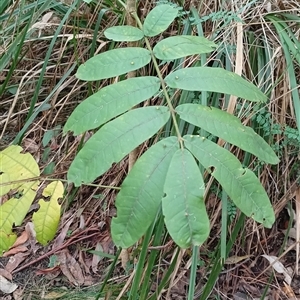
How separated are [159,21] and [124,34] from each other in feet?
0.31

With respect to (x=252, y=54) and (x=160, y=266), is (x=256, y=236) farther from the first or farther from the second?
(x=252, y=54)

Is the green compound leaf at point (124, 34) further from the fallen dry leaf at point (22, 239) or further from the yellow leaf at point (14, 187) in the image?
the fallen dry leaf at point (22, 239)

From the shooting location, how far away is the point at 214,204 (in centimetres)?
134

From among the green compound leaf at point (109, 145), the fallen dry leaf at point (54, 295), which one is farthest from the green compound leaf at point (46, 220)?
the fallen dry leaf at point (54, 295)

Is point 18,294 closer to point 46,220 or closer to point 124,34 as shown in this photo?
point 46,220

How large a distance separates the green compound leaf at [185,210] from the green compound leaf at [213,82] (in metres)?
0.22

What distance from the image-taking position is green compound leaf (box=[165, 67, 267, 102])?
79 cm

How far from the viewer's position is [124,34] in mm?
921

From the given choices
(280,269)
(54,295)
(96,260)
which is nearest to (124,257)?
(96,260)

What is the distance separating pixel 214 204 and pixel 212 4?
29.9 inches

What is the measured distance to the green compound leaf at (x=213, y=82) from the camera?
30.9 inches

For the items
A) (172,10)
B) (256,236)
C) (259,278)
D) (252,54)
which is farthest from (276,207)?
(172,10)

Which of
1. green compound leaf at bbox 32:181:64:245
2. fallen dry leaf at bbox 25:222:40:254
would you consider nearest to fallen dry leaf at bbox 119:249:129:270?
fallen dry leaf at bbox 25:222:40:254

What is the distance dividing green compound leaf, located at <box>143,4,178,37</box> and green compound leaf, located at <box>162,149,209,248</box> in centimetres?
42
